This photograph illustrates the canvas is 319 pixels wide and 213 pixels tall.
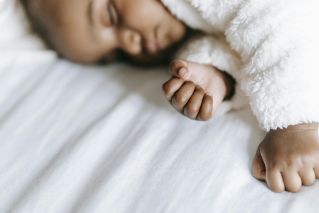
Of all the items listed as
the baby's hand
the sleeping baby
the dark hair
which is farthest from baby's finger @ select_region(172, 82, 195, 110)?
the dark hair

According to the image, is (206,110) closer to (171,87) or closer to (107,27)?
(171,87)

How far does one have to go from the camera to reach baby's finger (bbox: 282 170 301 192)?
650 millimetres

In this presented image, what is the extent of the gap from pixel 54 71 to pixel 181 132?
31 cm

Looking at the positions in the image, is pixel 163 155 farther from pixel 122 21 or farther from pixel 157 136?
pixel 122 21

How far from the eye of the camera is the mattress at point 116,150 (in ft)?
2.15

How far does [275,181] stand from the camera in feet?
2.15

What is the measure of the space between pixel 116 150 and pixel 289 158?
0.25 metres

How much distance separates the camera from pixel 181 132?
2.51ft

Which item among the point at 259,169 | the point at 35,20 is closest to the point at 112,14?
the point at 35,20

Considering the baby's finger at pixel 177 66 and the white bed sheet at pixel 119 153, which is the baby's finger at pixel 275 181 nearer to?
the white bed sheet at pixel 119 153

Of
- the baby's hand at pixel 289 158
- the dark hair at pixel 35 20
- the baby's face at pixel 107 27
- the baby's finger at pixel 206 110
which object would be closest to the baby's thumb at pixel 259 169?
the baby's hand at pixel 289 158

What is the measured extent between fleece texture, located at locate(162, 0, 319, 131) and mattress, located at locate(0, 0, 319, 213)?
52 mm

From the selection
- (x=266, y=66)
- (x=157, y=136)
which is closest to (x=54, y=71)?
(x=157, y=136)

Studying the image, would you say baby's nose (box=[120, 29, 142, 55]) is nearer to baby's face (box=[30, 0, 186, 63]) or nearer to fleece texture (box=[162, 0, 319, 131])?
baby's face (box=[30, 0, 186, 63])
